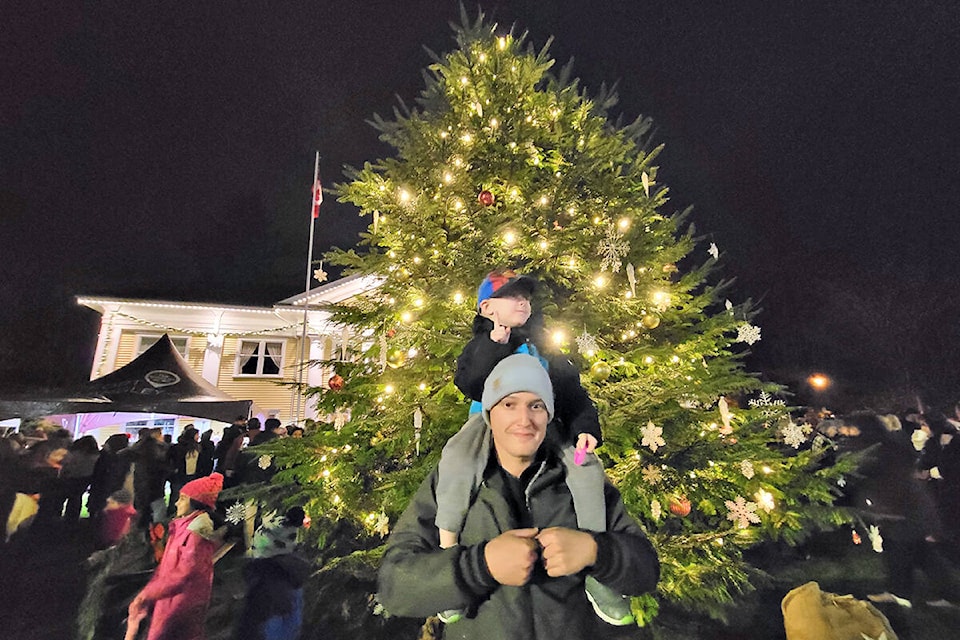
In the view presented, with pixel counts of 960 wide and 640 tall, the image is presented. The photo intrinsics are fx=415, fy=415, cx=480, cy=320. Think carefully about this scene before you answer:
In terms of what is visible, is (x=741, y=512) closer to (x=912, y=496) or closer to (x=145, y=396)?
(x=912, y=496)

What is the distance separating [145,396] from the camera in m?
3.93

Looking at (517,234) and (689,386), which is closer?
(689,386)

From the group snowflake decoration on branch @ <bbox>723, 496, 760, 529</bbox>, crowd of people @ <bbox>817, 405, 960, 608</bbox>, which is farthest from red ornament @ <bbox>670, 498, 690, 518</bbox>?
crowd of people @ <bbox>817, 405, 960, 608</bbox>

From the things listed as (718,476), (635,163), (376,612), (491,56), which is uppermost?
(491,56)

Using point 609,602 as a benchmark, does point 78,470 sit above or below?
above

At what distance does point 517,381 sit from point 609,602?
0.61 m

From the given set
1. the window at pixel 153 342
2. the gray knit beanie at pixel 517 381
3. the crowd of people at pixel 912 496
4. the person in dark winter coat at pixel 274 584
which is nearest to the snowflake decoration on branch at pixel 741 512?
the gray knit beanie at pixel 517 381

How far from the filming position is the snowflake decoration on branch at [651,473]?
196 centimetres

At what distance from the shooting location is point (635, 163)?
293 cm

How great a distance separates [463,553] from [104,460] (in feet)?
14.2

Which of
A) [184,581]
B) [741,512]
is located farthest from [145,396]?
[741,512]

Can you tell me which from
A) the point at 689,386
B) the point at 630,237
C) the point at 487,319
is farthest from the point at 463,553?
the point at 630,237

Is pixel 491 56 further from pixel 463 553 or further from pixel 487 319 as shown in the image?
pixel 463 553

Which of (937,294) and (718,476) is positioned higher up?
(937,294)
